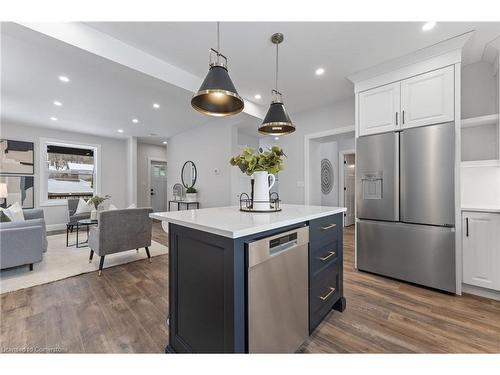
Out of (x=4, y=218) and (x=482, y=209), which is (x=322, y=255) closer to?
(x=482, y=209)

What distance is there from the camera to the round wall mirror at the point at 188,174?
18.4 feet

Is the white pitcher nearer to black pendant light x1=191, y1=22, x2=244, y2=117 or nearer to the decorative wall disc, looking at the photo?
black pendant light x1=191, y1=22, x2=244, y2=117

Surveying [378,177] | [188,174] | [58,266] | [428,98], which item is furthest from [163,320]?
[188,174]

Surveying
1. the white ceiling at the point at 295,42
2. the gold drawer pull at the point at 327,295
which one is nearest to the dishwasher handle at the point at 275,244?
the gold drawer pull at the point at 327,295

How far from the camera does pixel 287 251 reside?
1262mm

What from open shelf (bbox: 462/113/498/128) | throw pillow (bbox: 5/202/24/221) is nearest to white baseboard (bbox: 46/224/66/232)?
throw pillow (bbox: 5/202/24/221)

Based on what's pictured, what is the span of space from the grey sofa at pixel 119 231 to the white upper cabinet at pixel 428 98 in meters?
3.55

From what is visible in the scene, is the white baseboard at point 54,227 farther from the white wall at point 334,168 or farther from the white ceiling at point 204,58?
the white wall at point 334,168

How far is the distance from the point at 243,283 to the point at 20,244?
313 centimetres

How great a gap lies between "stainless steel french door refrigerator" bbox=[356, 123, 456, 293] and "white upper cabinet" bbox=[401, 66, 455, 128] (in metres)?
0.11

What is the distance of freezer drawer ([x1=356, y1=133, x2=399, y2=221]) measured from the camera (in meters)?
2.50

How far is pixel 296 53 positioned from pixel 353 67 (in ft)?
2.71
